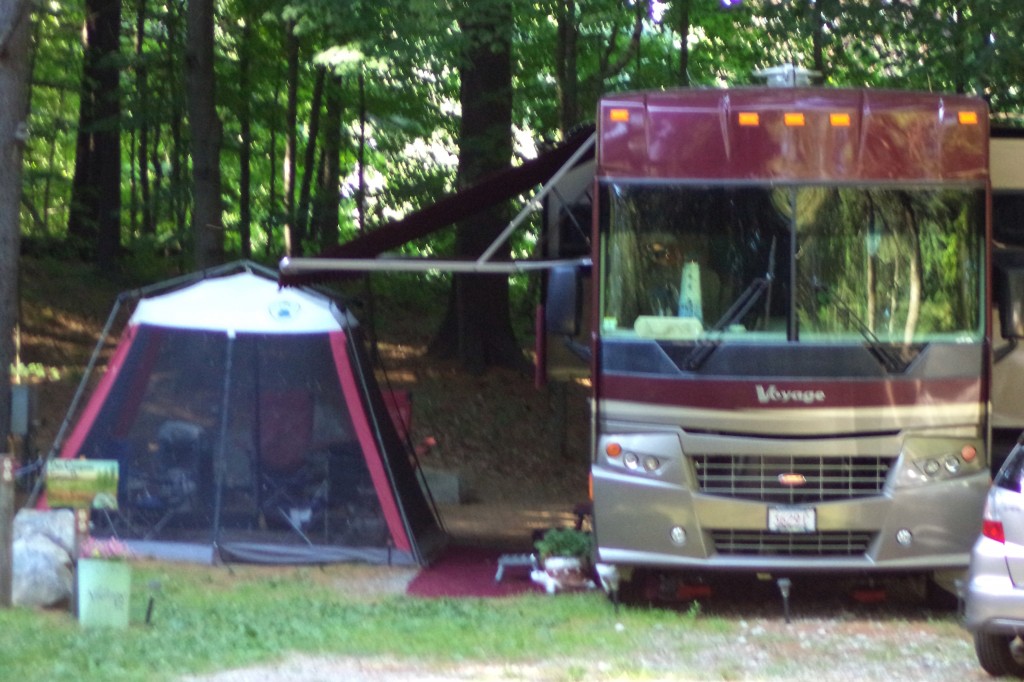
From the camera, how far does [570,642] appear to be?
7.39 metres

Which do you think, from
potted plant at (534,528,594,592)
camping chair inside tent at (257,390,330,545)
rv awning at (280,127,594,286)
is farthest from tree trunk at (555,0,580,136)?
potted plant at (534,528,594,592)

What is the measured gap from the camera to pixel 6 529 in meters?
7.61

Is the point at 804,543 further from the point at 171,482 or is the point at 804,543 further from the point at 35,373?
the point at 35,373

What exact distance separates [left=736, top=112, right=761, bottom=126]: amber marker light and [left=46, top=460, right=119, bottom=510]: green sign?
14.3ft

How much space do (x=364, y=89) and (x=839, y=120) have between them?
15129 millimetres

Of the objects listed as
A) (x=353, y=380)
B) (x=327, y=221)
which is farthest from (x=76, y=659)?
(x=327, y=221)

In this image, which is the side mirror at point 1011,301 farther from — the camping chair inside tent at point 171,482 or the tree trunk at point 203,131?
the tree trunk at point 203,131

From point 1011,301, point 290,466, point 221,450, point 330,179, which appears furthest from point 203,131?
point 330,179

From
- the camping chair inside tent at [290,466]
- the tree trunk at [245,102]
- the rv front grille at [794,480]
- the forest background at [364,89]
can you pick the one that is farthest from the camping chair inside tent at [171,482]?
the tree trunk at [245,102]

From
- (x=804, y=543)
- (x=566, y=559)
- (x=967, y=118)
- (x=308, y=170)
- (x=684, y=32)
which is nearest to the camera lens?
(x=804, y=543)

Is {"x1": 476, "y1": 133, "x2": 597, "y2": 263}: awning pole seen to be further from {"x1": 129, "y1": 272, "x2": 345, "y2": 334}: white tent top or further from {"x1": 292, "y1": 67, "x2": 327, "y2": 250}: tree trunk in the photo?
{"x1": 292, "y1": 67, "x2": 327, "y2": 250}: tree trunk

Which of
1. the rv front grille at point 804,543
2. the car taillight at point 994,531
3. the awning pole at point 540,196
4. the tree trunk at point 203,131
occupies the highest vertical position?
the tree trunk at point 203,131

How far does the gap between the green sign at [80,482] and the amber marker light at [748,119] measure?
436 centimetres

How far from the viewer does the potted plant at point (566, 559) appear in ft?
30.6
